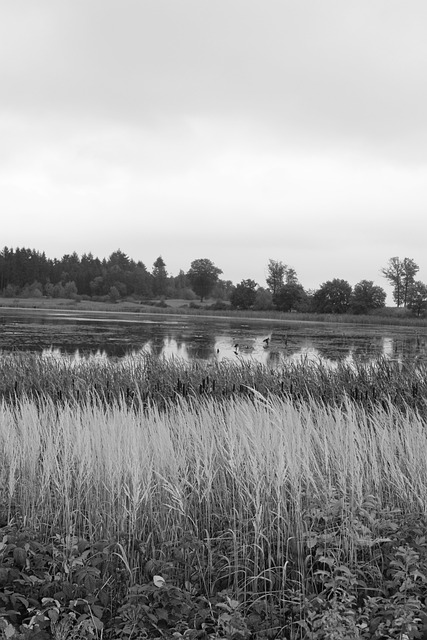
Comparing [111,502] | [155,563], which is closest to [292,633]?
[155,563]

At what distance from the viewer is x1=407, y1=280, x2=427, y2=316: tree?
2537 inches

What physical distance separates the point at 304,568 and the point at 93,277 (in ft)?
370

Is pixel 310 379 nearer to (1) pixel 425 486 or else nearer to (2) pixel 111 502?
(1) pixel 425 486

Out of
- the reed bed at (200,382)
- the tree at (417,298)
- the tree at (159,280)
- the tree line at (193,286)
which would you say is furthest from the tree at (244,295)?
the reed bed at (200,382)

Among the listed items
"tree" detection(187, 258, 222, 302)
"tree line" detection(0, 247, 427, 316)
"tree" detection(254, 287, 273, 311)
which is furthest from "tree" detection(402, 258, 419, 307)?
"tree" detection(187, 258, 222, 302)

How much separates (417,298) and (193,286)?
147ft

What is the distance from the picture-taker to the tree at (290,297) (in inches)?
3081

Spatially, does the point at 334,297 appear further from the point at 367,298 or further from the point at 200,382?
the point at 200,382

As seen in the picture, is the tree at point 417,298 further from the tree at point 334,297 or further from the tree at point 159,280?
the tree at point 159,280

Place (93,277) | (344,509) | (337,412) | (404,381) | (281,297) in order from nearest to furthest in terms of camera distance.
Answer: (344,509) → (337,412) → (404,381) → (281,297) → (93,277)

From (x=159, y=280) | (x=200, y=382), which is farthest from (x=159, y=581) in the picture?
(x=159, y=280)

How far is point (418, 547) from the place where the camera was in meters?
3.06

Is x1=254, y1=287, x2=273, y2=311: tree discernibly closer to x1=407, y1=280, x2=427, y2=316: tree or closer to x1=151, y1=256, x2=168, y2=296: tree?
x1=407, y1=280, x2=427, y2=316: tree

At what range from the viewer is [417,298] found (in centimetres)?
6662
